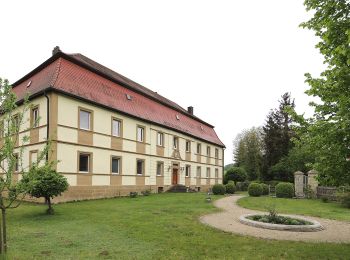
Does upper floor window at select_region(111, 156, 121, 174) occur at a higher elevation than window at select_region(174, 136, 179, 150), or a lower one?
lower

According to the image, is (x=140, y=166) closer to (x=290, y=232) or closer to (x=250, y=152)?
(x=290, y=232)

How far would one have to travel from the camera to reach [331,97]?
7824 millimetres

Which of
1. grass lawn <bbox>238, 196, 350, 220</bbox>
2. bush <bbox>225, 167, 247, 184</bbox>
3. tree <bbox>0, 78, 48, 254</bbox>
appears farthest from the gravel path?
bush <bbox>225, 167, 247, 184</bbox>

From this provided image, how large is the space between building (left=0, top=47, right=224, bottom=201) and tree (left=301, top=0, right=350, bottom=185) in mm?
12560

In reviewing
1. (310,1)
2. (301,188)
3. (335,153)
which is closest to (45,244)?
(335,153)

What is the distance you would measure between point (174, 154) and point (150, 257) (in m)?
27.2

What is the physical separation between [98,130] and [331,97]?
1795 centimetres

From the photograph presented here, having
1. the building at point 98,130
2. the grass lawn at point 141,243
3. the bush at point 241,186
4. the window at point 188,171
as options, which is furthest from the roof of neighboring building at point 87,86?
the bush at point 241,186

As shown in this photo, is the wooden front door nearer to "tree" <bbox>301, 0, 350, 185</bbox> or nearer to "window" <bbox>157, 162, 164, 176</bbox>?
"window" <bbox>157, 162, 164, 176</bbox>

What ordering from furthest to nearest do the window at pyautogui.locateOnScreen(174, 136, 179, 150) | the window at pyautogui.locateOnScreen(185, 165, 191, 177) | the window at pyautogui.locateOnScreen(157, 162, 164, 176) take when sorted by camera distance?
1. the window at pyautogui.locateOnScreen(185, 165, 191, 177)
2. the window at pyautogui.locateOnScreen(174, 136, 179, 150)
3. the window at pyautogui.locateOnScreen(157, 162, 164, 176)

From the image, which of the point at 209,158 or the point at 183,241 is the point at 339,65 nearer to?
the point at 183,241

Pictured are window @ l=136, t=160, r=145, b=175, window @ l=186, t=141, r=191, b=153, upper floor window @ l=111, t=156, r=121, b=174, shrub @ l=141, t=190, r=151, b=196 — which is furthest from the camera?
window @ l=186, t=141, r=191, b=153

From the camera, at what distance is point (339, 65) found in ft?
24.3

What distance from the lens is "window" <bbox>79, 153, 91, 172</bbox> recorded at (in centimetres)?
2170
